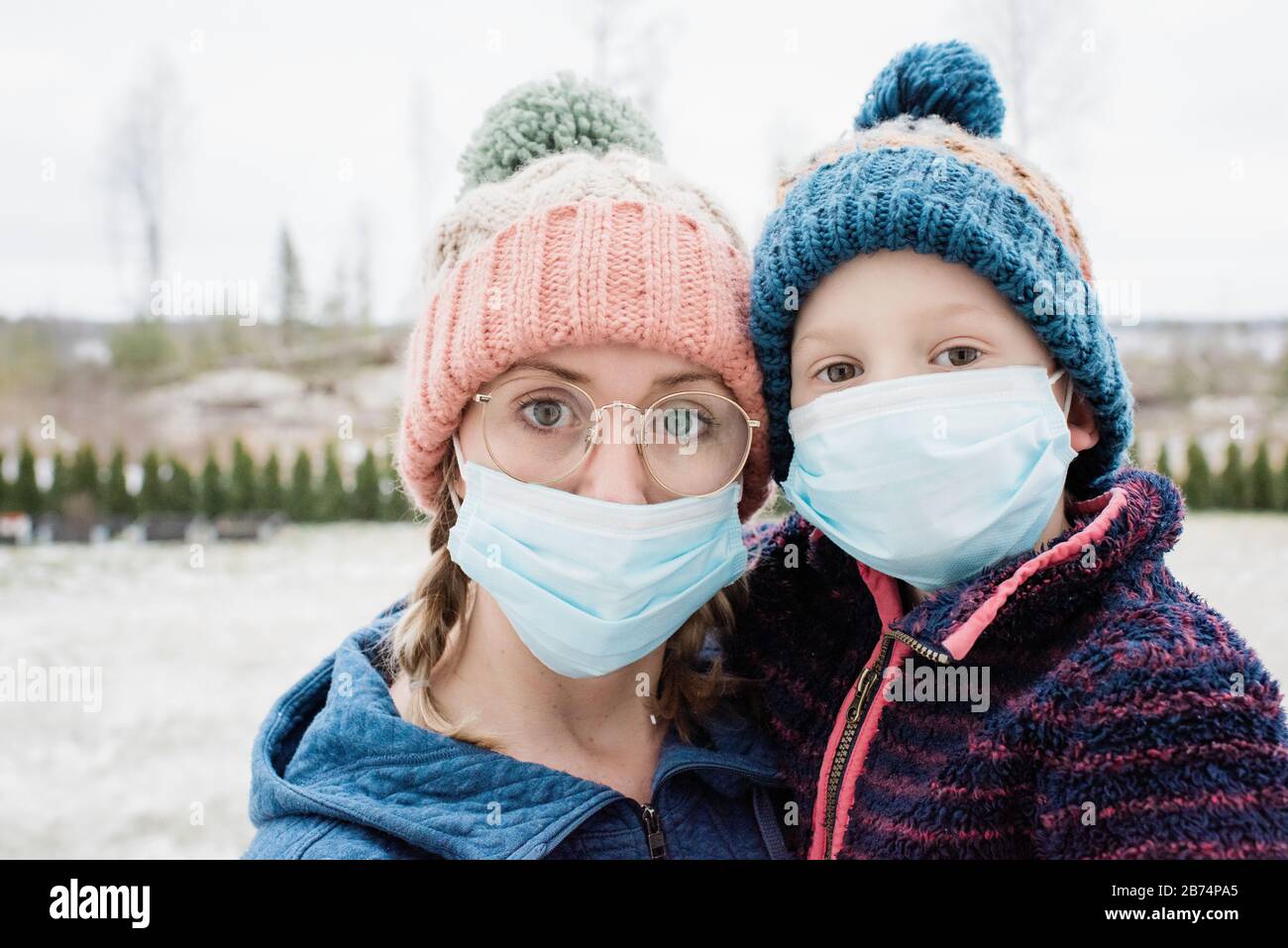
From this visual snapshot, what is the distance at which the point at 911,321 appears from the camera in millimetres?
1908

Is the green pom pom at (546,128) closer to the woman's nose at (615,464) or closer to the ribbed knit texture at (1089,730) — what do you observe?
the woman's nose at (615,464)

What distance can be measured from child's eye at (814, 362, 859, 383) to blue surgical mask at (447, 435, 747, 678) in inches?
12.9

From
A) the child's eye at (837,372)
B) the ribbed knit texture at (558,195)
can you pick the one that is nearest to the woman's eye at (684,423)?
the child's eye at (837,372)

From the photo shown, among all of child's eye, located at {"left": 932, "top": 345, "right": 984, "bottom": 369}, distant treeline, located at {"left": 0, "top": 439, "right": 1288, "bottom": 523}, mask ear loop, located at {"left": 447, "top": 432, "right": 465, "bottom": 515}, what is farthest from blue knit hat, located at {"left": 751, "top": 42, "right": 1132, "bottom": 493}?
distant treeline, located at {"left": 0, "top": 439, "right": 1288, "bottom": 523}

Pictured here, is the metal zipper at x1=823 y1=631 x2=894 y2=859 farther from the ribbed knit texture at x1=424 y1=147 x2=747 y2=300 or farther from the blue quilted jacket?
the ribbed knit texture at x1=424 y1=147 x2=747 y2=300

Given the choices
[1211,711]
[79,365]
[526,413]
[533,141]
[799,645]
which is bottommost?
[79,365]

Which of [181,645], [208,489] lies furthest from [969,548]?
[208,489]

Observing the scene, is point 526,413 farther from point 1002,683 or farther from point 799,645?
point 1002,683

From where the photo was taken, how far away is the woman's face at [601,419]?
6.63ft

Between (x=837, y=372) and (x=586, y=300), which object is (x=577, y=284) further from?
(x=837, y=372)

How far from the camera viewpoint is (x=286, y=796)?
74.4 inches
